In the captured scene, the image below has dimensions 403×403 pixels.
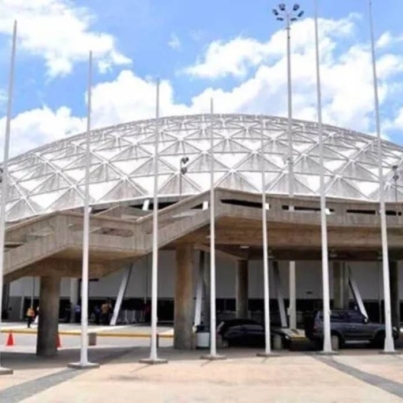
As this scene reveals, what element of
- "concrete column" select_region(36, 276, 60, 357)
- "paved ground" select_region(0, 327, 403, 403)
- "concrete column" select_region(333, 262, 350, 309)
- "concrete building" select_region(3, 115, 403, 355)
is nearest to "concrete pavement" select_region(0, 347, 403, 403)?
"paved ground" select_region(0, 327, 403, 403)

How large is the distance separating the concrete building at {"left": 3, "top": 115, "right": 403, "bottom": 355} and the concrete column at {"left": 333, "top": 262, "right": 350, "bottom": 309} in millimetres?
109

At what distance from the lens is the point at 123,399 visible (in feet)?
43.1

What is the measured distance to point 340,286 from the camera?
4975cm

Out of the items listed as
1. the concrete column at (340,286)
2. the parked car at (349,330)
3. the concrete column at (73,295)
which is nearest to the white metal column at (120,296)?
the concrete column at (73,295)

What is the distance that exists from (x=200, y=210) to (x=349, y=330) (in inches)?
388

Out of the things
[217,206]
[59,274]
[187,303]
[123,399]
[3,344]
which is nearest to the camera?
[123,399]

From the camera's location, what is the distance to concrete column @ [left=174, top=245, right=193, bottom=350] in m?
29.3

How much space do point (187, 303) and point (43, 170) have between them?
92.5 feet

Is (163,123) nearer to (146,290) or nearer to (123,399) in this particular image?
(146,290)

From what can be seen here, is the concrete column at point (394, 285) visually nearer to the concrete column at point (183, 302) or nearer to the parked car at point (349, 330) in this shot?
the parked car at point (349, 330)

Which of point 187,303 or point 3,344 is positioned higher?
point 187,303

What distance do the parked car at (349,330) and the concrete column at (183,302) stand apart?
6.00 meters

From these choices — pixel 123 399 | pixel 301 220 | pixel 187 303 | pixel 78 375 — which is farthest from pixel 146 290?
pixel 123 399

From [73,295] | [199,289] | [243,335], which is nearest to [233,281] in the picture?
[199,289]
